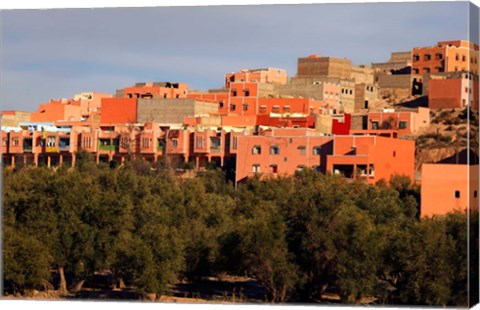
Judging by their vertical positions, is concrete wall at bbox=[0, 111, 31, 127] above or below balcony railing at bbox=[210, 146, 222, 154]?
above

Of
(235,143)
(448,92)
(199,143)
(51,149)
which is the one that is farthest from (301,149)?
(51,149)

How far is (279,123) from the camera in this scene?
32.7 meters

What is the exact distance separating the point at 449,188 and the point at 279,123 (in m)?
19.9

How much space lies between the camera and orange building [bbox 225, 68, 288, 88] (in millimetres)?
38844

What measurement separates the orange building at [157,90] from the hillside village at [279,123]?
0.05 metres

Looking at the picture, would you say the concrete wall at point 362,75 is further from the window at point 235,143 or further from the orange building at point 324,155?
the orange building at point 324,155

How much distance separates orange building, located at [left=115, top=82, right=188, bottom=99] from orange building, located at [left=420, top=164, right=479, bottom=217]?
799 inches

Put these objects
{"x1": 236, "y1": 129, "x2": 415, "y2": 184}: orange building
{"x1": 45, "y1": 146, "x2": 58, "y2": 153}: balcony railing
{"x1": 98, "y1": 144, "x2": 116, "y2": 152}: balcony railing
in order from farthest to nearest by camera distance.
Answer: {"x1": 98, "y1": 144, "x2": 116, "y2": 152}: balcony railing, {"x1": 45, "y1": 146, "x2": 58, "y2": 153}: balcony railing, {"x1": 236, "y1": 129, "x2": 415, "y2": 184}: orange building

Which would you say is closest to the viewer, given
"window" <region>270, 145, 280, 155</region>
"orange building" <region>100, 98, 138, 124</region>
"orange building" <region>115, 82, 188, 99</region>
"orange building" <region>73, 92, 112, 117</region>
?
"window" <region>270, 145, 280, 155</region>

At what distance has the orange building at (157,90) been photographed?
36844 mm

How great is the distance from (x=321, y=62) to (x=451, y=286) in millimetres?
30273

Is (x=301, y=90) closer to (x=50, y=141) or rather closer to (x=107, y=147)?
(x=107, y=147)

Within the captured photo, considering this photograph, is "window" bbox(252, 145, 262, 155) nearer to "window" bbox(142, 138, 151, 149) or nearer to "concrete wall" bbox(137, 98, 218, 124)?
"window" bbox(142, 138, 151, 149)

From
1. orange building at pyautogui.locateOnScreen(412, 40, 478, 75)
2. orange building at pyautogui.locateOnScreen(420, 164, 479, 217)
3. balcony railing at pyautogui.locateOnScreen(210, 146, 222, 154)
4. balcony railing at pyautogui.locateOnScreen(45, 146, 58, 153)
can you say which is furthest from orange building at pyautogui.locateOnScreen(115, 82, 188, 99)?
orange building at pyautogui.locateOnScreen(420, 164, 479, 217)
